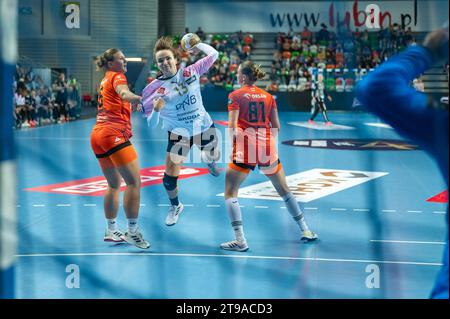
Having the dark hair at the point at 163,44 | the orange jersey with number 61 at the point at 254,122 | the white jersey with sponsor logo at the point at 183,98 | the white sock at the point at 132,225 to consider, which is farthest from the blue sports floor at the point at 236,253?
the dark hair at the point at 163,44

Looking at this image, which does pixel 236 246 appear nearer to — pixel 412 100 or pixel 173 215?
pixel 173 215

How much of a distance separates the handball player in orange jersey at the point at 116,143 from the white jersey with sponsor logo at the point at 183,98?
21.9 inches

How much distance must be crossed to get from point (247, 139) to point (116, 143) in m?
1.20

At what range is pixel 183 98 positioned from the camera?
24.3 ft

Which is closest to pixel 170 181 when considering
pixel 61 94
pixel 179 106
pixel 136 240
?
pixel 179 106

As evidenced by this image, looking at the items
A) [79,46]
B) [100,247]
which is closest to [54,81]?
[79,46]

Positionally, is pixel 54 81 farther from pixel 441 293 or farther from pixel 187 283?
pixel 441 293

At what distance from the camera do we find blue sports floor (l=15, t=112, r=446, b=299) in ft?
17.2

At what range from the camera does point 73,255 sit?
6289 mm

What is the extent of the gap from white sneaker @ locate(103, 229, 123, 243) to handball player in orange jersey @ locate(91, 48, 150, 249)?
0.37 ft

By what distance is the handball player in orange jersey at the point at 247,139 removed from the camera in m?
6.38

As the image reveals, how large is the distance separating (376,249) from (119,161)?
2.51 meters

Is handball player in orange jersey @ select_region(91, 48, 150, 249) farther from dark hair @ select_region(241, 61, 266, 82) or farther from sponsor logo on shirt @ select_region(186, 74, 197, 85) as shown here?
dark hair @ select_region(241, 61, 266, 82)

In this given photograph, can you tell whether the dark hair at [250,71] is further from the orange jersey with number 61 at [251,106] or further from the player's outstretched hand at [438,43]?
the player's outstretched hand at [438,43]
